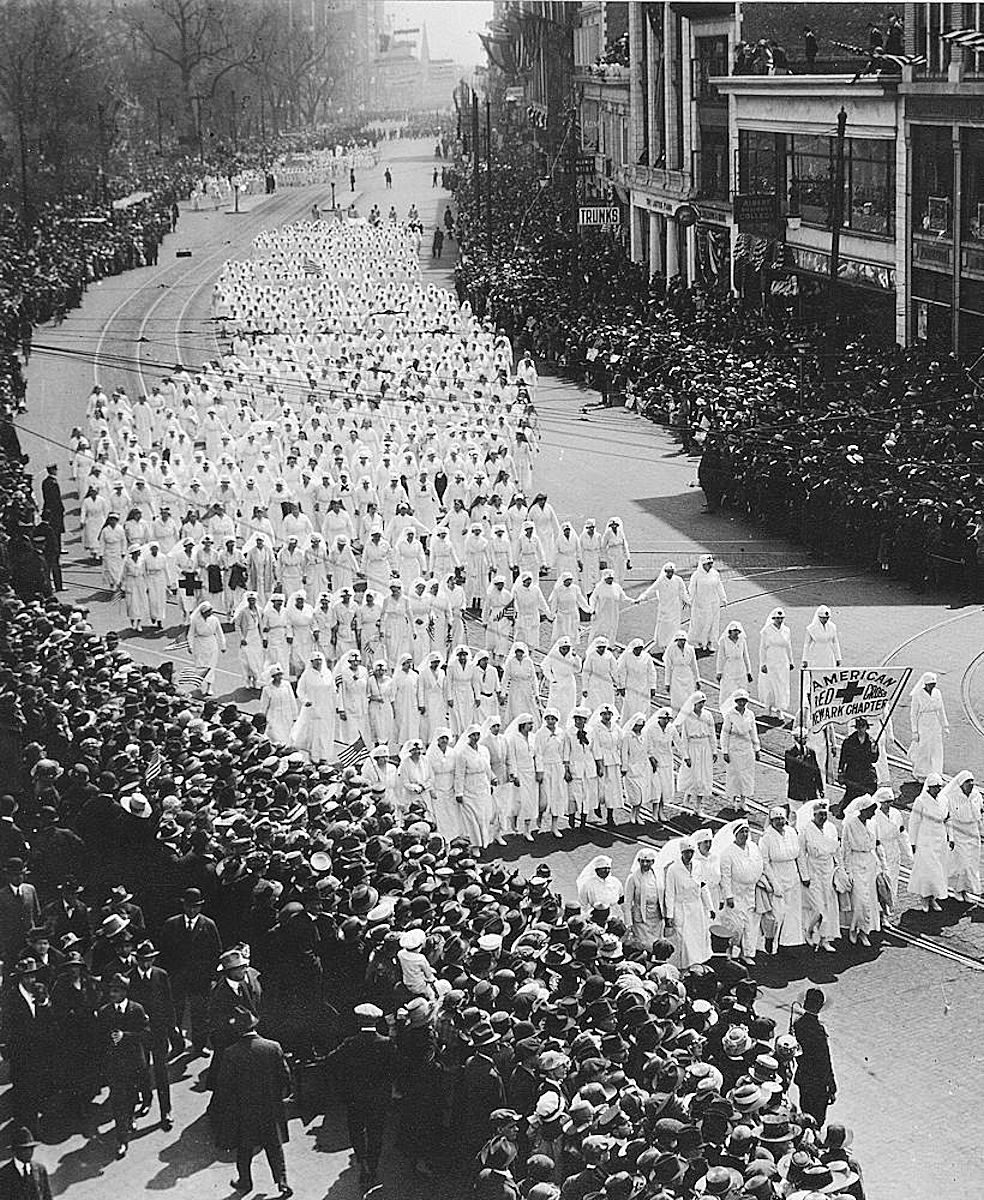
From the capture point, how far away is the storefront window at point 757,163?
4219 cm

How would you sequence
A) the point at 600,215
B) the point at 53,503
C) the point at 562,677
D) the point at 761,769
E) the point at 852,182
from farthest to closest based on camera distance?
the point at 600,215
the point at 852,182
the point at 53,503
the point at 562,677
the point at 761,769

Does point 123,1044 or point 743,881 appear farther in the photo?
point 743,881

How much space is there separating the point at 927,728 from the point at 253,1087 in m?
8.87

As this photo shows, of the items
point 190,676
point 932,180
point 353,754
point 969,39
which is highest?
point 969,39

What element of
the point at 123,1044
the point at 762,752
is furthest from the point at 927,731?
the point at 123,1044

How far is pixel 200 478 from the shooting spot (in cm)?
2766

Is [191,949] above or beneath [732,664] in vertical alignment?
above

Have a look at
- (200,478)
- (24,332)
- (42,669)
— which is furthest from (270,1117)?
(24,332)

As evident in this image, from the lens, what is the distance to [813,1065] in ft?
35.8

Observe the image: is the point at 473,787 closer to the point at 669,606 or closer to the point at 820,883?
the point at 820,883

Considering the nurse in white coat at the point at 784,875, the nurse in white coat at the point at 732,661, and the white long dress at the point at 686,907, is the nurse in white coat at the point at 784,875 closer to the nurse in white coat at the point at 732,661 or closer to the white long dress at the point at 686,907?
the white long dress at the point at 686,907

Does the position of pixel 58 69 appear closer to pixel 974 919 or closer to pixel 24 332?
pixel 24 332

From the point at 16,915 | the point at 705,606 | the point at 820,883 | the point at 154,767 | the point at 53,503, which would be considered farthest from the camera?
the point at 53,503

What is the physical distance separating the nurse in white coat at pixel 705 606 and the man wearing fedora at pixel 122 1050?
1168 cm
